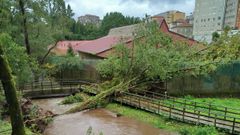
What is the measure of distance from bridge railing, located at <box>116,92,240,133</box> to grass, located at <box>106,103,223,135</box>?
329 millimetres

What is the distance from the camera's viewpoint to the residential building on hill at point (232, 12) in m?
63.9

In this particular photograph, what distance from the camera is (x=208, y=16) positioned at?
74438 millimetres

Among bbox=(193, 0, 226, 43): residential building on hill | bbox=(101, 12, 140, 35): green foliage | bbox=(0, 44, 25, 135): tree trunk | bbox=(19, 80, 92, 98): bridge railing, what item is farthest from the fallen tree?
bbox=(193, 0, 226, 43): residential building on hill

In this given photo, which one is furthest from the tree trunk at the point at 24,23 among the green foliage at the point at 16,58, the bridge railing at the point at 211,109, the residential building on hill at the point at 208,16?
the residential building on hill at the point at 208,16

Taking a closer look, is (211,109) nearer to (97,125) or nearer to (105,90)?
(97,125)

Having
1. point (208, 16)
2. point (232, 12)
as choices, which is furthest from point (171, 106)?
point (208, 16)

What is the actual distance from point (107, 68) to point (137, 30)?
12.4 ft

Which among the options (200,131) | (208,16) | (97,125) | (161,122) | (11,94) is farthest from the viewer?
(208,16)

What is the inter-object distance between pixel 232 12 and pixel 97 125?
214 feet

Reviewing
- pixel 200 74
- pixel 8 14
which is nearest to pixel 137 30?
pixel 200 74

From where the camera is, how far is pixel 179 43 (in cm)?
1803

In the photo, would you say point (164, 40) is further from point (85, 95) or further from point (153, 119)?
point (85, 95)

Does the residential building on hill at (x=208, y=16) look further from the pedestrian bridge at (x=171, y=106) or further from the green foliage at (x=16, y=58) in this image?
the green foliage at (x=16, y=58)

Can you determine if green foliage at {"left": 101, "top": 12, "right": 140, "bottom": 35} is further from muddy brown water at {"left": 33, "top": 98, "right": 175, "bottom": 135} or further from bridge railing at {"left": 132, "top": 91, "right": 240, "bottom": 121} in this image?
muddy brown water at {"left": 33, "top": 98, "right": 175, "bottom": 135}
